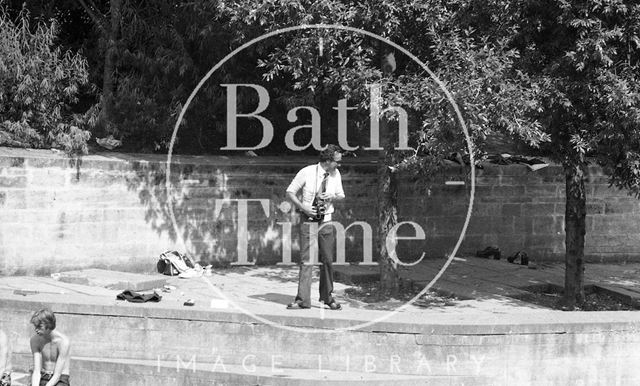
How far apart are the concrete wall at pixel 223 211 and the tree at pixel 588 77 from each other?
91.2 inches

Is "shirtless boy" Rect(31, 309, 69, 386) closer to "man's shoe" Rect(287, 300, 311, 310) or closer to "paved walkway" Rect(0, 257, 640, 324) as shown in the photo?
"paved walkway" Rect(0, 257, 640, 324)

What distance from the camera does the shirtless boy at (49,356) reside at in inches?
336

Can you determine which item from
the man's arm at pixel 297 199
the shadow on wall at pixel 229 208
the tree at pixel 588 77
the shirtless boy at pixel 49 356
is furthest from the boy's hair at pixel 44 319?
the tree at pixel 588 77

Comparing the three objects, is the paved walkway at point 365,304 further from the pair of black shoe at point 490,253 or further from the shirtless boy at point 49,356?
the shirtless boy at point 49,356

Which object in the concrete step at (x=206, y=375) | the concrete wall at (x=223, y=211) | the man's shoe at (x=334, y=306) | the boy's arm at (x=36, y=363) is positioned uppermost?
the concrete wall at (x=223, y=211)

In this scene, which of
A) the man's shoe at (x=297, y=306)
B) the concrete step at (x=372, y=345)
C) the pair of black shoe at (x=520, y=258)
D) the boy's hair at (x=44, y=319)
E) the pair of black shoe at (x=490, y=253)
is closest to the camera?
the boy's hair at (x=44, y=319)

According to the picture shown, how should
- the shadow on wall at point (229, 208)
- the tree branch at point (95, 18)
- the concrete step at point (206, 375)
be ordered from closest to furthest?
the concrete step at point (206, 375)
the shadow on wall at point (229, 208)
the tree branch at point (95, 18)

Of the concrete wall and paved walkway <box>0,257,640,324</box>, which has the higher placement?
the concrete wall

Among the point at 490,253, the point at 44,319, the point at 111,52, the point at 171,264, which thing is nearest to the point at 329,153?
the point at 44,319

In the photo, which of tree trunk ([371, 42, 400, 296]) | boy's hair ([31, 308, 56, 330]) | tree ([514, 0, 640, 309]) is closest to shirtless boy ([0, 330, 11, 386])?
boy's hair ([31, 308, 56, 330])

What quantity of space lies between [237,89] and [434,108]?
4.51 m

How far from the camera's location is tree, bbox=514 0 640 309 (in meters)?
10.2

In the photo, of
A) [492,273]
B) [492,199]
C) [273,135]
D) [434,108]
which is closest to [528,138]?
[434,108]

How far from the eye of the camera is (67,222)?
12516 mm
